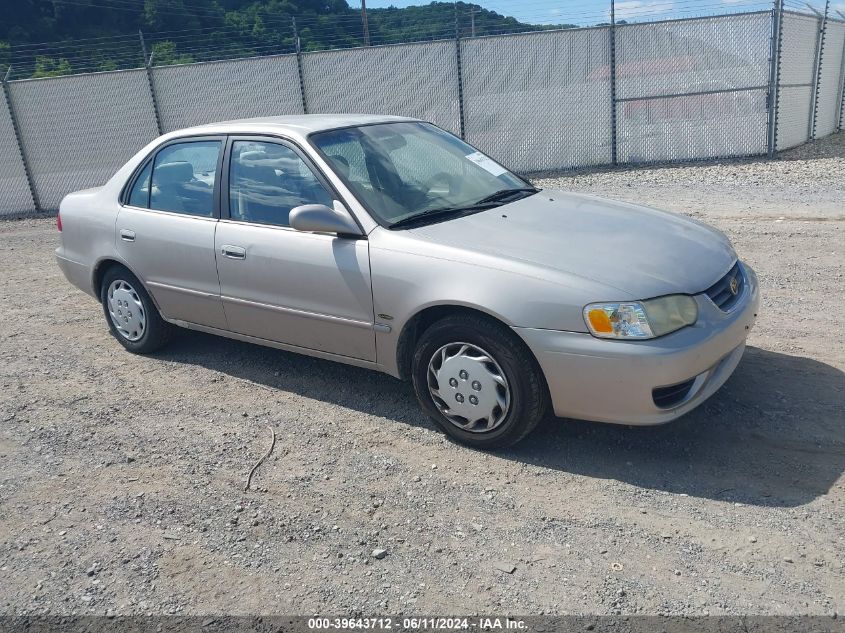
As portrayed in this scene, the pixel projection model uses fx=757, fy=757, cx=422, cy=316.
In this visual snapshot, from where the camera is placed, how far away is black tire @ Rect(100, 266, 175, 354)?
5.54 metres

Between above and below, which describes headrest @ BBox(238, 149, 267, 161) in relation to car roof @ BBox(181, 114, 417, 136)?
below

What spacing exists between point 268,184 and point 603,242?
6.88 ft

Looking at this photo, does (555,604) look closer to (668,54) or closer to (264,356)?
(264,356)

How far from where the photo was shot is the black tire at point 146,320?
5.54 meters

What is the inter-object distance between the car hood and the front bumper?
0.22 meters

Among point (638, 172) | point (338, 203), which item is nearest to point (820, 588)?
point (338, 203)

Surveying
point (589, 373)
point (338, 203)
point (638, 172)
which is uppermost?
point (338, 203)

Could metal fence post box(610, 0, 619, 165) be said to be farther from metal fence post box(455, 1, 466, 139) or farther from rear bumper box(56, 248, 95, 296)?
rear bumper box(56, 248, 95, 296)

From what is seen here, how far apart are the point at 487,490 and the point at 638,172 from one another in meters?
9.90

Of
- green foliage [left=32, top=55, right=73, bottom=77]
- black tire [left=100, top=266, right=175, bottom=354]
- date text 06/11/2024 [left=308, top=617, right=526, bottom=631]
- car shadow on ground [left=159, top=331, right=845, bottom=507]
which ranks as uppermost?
green foliage [left=32, top=55, right=73, bottom=77]

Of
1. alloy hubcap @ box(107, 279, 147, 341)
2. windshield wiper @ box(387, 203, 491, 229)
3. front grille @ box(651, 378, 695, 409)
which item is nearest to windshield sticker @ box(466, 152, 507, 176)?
windshield wiper @ box(387, 203, 491, 229)

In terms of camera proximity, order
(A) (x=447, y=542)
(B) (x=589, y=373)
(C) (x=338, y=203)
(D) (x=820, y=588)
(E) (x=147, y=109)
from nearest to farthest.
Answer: (D) (x=820, y=588) < (A) (x=447, y=542) < (B) (x=589, y=373) < (C) (x=338, y=203) < (E) (x=147, y=109)

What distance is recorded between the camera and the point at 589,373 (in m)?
3.55

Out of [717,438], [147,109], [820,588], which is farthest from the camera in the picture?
[147,109]
